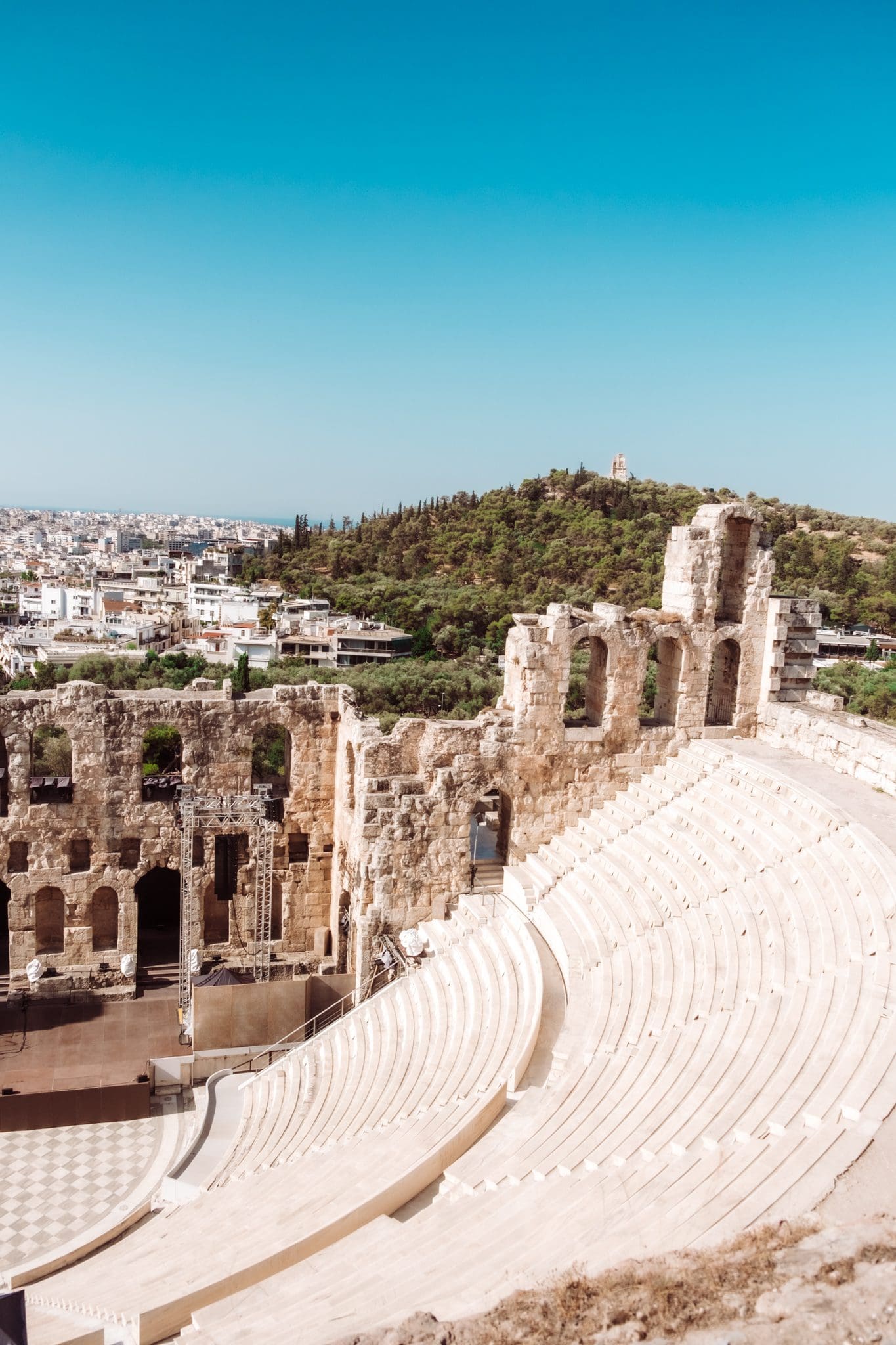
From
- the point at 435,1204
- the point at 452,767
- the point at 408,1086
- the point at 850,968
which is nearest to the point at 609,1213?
the point at 435,1204

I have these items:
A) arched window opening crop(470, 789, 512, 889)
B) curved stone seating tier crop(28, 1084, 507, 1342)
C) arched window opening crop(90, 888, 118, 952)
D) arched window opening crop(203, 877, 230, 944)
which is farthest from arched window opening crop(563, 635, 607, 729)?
arched window opening crop(90, 888, 118, 952)

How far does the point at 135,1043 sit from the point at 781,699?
1425 cm

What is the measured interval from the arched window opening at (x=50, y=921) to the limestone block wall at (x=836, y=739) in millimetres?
15040

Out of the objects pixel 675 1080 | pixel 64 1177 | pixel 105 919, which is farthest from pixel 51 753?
pixel 675 1080

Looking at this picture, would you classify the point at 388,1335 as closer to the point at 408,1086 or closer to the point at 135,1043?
the point at 408,1086

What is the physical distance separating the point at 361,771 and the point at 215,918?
18.7 ft

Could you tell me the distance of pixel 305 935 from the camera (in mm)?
20797

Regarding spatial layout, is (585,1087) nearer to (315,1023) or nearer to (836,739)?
(315,1023)

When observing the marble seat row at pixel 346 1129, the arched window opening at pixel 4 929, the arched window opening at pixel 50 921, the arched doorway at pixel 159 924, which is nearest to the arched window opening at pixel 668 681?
the marble seat row at pixel 346 1129

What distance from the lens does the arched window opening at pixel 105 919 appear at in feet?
66.5

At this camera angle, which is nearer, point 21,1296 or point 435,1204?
point 21,1296

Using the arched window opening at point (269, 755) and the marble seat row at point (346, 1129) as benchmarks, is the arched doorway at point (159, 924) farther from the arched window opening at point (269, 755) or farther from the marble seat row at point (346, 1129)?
the marble seat row at point (346, 1129)

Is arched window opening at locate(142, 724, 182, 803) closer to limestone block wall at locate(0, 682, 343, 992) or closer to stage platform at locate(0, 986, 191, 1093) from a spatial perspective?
limestone block wall at locate(0, 682, 343, 992)

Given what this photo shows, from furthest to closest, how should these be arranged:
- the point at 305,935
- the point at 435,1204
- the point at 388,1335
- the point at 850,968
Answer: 1. the point at 305,935
2. the point at 850,968
3. the point at 435,1204
4. the point at 388,1335
